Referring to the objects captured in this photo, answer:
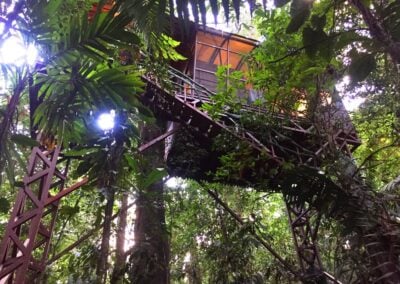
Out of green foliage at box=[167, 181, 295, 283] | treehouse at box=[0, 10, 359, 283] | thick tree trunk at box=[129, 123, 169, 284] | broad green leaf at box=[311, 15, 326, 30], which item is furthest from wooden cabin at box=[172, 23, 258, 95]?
broad green leaf at box=[311, 15, 326, 30]

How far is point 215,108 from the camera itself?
5.16 m

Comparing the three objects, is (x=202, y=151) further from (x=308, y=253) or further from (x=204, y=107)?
(x=308, y=253)

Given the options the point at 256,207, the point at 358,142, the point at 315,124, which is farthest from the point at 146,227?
the point at 256,207

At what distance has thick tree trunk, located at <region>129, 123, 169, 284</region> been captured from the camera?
3717 mm

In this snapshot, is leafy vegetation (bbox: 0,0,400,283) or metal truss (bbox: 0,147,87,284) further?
metal truss (bbox: 0,147,87,284)

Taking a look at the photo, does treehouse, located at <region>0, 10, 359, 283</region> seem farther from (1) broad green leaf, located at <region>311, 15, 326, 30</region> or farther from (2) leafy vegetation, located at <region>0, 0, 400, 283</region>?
(1) broad green leaf, located at <region>311, 15, 326, 30</region>

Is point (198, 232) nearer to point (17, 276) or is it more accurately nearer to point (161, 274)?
point (161, 274)

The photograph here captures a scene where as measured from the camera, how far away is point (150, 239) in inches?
170

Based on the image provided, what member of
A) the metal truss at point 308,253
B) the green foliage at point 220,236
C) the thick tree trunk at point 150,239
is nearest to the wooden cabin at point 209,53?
the green foliage at point 220,236

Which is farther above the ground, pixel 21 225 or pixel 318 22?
pixel 21 225

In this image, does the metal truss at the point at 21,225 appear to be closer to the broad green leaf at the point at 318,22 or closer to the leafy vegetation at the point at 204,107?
the leafy vegetation at the point at 204,107

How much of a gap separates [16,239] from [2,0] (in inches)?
88.5

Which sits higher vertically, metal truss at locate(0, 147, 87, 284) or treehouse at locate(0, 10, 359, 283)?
treehouse at locate(0, 10, 359, 283)

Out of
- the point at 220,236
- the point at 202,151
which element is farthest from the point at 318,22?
the point at 220,236
